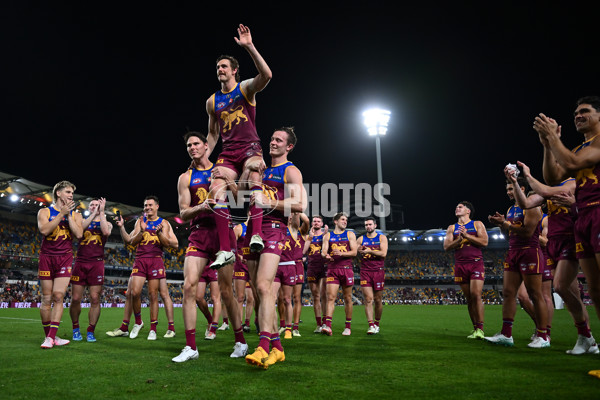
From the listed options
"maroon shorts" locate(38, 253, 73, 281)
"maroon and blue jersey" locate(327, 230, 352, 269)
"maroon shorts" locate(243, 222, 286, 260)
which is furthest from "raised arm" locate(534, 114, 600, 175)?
"maroon shorts" locate(38, 253, 73, 281)

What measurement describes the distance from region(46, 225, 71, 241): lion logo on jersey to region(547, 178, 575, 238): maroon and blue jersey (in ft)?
28.6

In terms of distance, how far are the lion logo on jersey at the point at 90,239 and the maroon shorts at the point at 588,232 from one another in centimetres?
874

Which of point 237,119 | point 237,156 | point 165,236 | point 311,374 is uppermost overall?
point 237,119

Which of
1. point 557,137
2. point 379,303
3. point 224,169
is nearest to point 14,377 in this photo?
point 224,169

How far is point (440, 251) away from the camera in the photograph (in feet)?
200

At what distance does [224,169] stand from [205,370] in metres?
2.63

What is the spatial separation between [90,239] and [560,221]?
355 inches

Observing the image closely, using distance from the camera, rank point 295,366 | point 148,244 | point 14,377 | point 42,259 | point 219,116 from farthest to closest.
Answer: point 148,244, point 42,259, point 219,116, point 295,366, point 14,377

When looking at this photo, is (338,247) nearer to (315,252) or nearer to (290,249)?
(315,252)

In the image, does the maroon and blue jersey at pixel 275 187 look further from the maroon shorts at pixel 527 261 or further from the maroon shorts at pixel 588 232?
the maroon shorts at pixel 527 261

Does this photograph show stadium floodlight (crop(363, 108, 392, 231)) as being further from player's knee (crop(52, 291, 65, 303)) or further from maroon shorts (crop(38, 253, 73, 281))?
player's knee (crop(52, 291, 65, 303))

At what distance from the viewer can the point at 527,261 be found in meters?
7.44

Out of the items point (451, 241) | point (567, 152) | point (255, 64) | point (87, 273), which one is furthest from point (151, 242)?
point (567, 152)

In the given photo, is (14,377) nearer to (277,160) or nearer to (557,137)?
(277,160)
